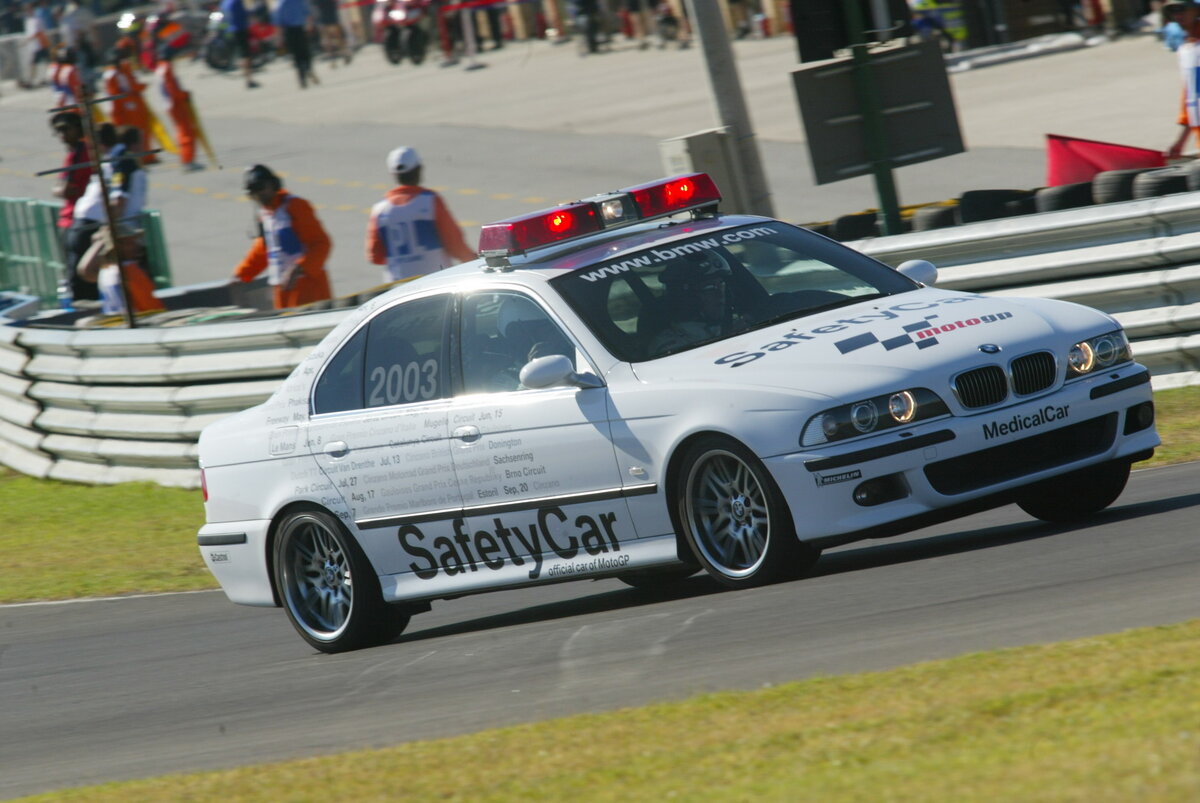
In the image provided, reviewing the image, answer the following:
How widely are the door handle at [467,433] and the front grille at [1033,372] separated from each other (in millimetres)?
2231

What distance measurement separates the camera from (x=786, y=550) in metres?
7.25

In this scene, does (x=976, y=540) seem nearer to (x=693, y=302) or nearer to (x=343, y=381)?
(x=693, y=302)

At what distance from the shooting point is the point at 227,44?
51.7 meters

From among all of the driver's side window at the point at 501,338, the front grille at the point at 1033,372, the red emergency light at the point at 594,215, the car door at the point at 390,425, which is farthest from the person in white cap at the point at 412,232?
the front grille at the point at 1033,372

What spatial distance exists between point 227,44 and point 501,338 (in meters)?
A: 45.4

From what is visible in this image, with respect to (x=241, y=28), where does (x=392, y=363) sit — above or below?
below

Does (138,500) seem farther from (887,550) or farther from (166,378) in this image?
(887,550)

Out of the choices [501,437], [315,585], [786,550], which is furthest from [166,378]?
[786,550]

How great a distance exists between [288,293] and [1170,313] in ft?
21.3

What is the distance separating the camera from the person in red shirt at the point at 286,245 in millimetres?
13812

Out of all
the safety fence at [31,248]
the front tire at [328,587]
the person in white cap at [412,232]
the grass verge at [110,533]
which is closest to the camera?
the front tire at [328,587]

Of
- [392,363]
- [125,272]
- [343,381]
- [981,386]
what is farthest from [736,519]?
[125,272]

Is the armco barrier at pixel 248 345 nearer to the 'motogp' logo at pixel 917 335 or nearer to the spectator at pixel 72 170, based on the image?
the spectator at pixel 72 170

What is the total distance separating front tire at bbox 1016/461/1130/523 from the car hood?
603 mm
